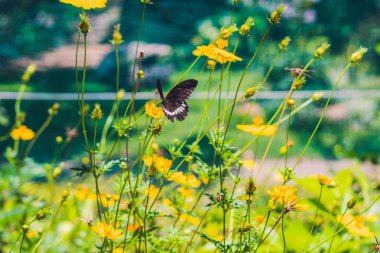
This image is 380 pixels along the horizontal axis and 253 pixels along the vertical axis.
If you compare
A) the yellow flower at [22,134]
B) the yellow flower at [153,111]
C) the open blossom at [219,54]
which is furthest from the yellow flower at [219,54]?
the yellow flower at [22,134]

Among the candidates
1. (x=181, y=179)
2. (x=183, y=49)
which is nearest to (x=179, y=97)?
(x=181, y=179)

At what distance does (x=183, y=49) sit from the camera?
3525 mm

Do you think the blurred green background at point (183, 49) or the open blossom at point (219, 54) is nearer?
the open blossom at point (219, 54)

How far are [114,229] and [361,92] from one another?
293 centimetres

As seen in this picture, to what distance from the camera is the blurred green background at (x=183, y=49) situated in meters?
3.41

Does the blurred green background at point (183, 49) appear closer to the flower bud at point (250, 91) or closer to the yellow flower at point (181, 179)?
the yellow flower at point (181, 179)

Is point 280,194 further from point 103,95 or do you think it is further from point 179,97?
point 103,95

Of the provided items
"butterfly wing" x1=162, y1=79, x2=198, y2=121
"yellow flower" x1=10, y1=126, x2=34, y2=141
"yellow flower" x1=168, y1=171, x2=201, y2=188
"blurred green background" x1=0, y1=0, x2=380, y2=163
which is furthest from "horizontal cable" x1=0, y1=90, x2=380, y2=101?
"butterfly wing" x1=162, y1=79, x2=198, y2=121

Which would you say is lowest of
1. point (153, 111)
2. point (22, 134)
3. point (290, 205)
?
point (22, 134)

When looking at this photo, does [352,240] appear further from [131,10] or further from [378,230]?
[131,10]

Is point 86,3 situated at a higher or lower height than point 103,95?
higher

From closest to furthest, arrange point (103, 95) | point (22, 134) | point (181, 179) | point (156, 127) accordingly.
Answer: point (156, 127), point (181, 179), point (22, 134), point (103, 95)

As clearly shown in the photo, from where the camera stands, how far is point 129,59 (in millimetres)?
3398

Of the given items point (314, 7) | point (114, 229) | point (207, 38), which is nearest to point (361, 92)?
point (314, 7)
